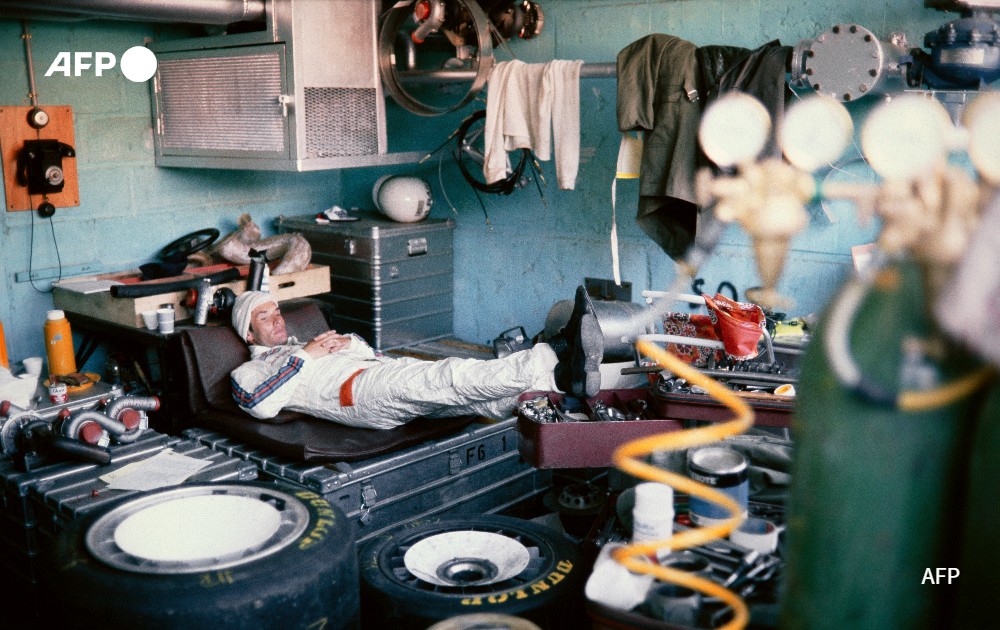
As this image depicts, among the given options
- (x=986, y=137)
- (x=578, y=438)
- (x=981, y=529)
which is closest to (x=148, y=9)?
(x=578, y=438)

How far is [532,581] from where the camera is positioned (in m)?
2.42

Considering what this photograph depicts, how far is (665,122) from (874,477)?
3.06 m

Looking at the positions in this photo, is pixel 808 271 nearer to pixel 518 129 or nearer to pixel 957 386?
pixel 518 129

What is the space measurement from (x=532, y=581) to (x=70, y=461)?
210 centimetres

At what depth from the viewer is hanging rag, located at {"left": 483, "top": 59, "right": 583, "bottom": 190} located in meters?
4.43

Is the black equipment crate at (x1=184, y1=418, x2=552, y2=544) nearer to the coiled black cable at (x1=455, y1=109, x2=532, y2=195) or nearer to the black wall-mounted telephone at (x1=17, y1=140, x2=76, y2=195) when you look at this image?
the black wall-mounted telephone at (x1=17, y1=140, x2=76, y2=195)

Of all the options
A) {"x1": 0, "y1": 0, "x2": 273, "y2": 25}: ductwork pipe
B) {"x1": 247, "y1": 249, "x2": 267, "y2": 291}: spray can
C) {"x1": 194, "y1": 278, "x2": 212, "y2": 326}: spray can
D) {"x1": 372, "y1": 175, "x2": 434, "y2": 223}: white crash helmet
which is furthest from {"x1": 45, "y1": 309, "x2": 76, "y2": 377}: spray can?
{"x1": 372, "y1": 175, "x2": 434, "y2": 223}: white crash helmet

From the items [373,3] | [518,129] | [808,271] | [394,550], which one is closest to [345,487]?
[394,550]

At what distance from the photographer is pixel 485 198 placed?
18.7ft

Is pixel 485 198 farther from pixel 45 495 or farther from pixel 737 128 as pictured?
pixel 737 128

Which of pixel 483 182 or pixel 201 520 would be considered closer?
pixel 201 520

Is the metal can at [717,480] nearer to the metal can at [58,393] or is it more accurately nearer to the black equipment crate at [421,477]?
the black equipment crate at [421,477]

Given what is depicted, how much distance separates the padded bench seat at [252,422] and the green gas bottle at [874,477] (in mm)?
2544

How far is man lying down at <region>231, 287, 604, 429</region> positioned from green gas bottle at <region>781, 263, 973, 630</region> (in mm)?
2017
